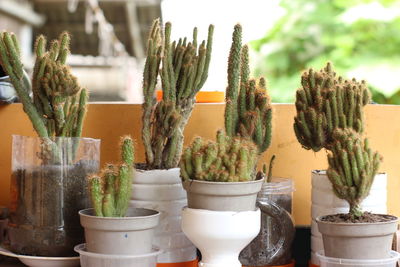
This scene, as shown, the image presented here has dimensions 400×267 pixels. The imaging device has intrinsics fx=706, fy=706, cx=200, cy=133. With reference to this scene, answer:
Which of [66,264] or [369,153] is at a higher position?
[369,153]

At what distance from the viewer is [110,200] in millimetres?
1509

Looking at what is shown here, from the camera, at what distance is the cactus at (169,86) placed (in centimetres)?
167

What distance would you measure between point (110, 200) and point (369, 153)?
1.83 feet

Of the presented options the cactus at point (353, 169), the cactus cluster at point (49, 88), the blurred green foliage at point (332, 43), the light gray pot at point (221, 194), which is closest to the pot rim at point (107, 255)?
the light gray pot at point (221, 194)

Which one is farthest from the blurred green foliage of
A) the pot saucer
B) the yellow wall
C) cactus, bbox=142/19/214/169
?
the pot saucer

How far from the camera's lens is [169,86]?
1665 millimetres

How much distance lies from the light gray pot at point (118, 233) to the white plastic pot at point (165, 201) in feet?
0.38

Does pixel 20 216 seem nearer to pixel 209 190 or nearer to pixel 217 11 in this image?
pixel 209 190

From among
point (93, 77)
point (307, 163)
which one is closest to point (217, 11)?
point (307, 163)

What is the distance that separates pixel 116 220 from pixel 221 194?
230 millimetres

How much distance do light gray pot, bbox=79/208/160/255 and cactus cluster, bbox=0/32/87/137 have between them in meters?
0.27

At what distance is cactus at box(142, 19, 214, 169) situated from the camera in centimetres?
167

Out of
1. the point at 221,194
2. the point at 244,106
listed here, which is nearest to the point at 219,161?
the point at 221,194

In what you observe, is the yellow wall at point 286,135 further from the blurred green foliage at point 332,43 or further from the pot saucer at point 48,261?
the blurred green foliage at point 332,43
